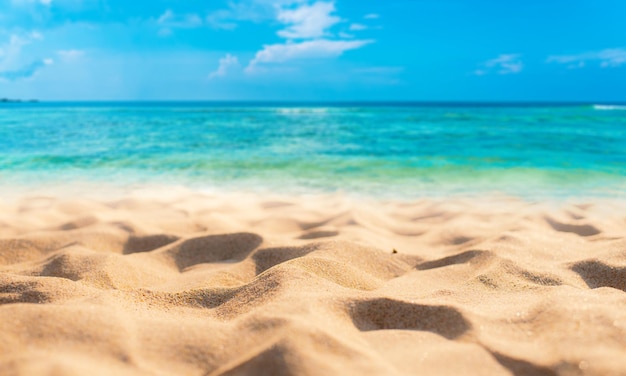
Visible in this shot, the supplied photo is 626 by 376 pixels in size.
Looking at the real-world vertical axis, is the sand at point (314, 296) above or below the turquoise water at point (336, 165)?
above

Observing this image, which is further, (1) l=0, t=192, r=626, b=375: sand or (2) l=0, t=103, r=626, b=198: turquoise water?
(2) l=0, t=103, r=626, b=198: turquoise water

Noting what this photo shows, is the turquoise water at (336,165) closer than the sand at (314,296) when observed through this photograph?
No

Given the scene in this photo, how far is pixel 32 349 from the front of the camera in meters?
1.33

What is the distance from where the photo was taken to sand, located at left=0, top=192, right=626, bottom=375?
133 cm

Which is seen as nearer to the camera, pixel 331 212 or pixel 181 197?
pixel 331 212

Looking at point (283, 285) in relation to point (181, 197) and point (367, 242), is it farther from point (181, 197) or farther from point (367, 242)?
point (181, 197)

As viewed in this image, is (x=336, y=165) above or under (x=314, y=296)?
under

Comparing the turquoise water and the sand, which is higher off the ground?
the sand

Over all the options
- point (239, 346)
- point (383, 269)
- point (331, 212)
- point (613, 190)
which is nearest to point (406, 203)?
point (331, 212)

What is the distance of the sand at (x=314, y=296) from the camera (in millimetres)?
1333

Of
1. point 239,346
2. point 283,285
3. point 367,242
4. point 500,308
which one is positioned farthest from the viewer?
point 367,242

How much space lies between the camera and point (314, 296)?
5.56 feet

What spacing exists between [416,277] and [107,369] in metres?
1.43

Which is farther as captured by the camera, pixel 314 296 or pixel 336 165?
pixel 336 165
